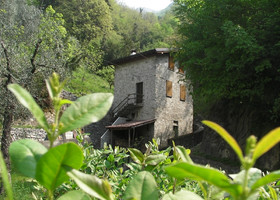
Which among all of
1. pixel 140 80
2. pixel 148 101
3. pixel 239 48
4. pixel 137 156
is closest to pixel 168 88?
pixel 148 101

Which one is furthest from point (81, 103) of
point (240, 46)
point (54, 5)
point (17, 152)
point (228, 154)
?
point (54, 5)

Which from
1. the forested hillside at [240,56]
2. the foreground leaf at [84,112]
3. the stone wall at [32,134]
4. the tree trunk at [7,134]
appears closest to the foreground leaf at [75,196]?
the foreground leaf at [84,112]

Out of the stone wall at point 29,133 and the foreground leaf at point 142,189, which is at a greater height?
the foreground leaf at point 142,189

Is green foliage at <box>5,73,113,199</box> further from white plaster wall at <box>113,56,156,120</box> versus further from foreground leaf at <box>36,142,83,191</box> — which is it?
white plaster wall at <box>113,56,156,120</box>

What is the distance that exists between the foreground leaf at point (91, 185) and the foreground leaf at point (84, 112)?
0.06 m

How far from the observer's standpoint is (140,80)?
57.1ft

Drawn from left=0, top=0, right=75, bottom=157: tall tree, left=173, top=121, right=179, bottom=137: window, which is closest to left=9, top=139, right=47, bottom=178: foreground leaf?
left=0, top=0, right=75, bottom=157: tall tree

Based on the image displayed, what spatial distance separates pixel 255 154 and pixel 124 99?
17806 mm

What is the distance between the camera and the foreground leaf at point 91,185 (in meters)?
0.32

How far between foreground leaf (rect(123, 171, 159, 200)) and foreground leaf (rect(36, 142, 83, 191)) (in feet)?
0.40

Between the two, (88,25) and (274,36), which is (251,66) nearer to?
(274,36)

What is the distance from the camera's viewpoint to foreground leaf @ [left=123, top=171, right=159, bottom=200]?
0.42m

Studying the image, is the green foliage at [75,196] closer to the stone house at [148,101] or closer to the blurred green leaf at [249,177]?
the blurred green leaf at [249,177]

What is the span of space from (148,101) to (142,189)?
53.9ft
